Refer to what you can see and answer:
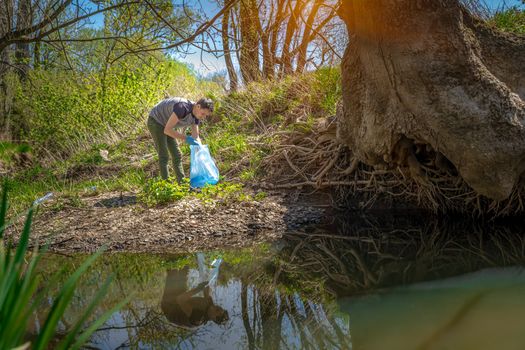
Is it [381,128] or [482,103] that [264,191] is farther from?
[482,103]

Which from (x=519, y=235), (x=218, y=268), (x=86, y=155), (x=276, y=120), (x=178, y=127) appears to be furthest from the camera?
(x=86, y=155)

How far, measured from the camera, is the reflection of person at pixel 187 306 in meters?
3.09

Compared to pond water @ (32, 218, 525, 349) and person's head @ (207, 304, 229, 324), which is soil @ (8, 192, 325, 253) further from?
person's head @ (207, 304, 229, 324)

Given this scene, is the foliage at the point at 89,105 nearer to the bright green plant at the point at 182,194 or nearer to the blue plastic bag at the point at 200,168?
the blue plastic bag at the point at 200,168

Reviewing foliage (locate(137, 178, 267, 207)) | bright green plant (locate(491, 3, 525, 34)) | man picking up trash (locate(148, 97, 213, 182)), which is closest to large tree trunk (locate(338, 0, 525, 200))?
foliage (locate(137, 178, 267, 207))

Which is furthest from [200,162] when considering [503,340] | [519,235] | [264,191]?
[503,340]

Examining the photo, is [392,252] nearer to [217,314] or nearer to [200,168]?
[217,314]

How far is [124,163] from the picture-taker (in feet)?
34.3

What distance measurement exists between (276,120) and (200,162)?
372 cm

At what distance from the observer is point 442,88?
441 centimetres

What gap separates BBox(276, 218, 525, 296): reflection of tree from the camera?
3.79m

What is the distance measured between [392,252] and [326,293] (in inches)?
51.7

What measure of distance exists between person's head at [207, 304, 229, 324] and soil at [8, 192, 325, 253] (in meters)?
1.80

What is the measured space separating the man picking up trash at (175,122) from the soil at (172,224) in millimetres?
962
